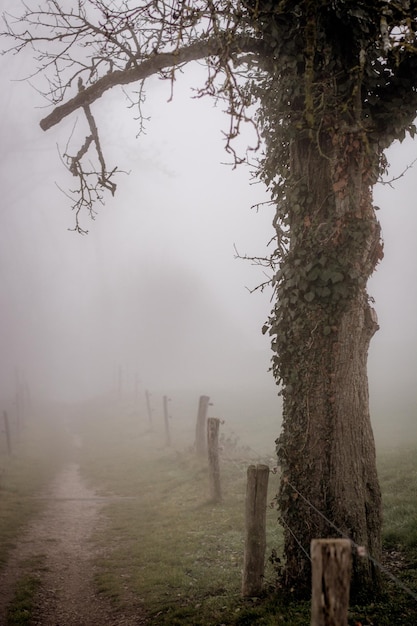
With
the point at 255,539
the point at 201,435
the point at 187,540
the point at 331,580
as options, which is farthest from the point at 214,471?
the point at 331,580

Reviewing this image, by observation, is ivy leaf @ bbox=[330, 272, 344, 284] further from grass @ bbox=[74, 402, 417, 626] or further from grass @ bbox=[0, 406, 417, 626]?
grass @ bbox=[74, 402, 417, 626]

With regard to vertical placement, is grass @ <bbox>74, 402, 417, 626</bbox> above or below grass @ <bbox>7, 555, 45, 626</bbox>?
above

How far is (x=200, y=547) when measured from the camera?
32.2 feet

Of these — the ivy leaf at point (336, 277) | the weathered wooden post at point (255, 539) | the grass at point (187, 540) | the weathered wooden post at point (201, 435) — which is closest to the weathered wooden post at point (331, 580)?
the grass at point (187, 540)

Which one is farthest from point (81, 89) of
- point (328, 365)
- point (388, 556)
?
point (388, 556)

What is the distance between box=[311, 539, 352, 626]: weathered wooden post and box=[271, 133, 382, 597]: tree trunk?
3005 millimetres

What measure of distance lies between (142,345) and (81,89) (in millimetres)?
112845

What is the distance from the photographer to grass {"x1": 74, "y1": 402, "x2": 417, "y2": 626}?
6.15 m

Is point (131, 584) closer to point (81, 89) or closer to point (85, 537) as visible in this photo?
point (85, 537)

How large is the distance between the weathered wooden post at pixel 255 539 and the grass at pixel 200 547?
0.23 metres

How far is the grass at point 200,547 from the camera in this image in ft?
20.2

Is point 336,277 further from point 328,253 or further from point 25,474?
point 25,474

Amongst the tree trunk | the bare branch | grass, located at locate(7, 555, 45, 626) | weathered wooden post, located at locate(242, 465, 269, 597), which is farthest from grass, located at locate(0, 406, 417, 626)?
the bare branch

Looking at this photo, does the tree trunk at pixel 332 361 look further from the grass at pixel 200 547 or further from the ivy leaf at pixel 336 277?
the grass at pixel 200 547
